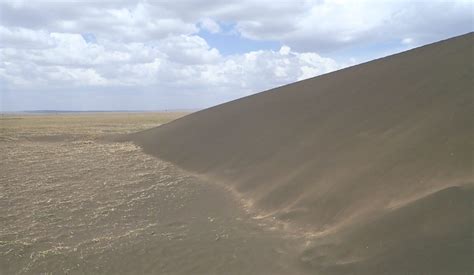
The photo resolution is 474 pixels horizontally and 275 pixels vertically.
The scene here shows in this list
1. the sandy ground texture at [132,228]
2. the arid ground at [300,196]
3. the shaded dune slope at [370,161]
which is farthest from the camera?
the sandy ground texture at [132,228]

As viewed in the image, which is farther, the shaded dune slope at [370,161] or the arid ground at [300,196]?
the arid ground at [300,196]

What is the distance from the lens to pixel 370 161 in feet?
36.3

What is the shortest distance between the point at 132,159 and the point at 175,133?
21.6 feet

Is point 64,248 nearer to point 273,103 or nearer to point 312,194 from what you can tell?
point 312,194

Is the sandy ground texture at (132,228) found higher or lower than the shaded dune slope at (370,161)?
lower

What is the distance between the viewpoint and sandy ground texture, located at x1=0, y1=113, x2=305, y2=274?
27.5 feet

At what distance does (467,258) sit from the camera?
19.7ft

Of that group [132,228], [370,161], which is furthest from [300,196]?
[132,228]

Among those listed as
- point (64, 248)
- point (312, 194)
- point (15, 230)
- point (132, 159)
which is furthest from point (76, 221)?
point (132, 159)

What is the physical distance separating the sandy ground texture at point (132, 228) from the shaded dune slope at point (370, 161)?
938 mm

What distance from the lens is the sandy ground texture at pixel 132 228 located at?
838 centimetres

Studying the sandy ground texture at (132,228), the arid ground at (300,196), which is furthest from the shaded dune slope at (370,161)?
the sandy ground texture at (132,228)

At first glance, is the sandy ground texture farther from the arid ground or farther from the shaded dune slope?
the shaded dune slope

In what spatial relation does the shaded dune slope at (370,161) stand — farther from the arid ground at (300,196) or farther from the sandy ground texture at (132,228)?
the sandy ground texture at (132,228)
